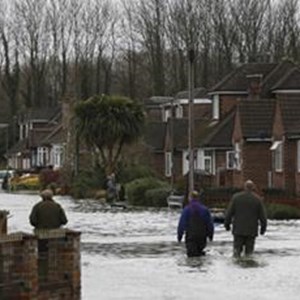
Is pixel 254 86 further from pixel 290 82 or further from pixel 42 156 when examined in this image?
pixel 42 156

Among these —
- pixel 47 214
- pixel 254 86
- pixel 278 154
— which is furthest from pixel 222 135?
pixel 47 214

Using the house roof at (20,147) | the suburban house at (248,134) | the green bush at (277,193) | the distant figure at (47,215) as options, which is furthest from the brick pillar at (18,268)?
the house roof at (20,147)

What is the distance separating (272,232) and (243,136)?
24262 mm

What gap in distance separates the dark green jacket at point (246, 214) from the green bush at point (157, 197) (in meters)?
29.9

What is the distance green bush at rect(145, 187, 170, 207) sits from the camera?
55.1m

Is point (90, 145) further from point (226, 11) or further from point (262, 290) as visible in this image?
point (262, 290)

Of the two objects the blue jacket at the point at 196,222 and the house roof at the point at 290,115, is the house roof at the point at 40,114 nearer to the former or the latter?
the house roof at the point at 290,115

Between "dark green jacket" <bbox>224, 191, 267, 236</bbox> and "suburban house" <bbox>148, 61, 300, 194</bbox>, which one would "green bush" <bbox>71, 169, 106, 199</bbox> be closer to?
"suburban house" <bbox>148, 61, 300, 194</bbox>

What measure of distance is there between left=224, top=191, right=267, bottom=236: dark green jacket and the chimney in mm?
42206

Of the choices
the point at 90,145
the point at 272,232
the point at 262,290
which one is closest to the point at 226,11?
the point at 90,145

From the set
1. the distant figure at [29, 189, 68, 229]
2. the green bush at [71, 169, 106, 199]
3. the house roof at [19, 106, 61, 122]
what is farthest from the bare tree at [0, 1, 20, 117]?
the distant figure at [29, 189, 68, 229]

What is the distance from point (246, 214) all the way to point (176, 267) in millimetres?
2354

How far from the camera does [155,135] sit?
80.6 metres

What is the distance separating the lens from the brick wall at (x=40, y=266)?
48.9ft
